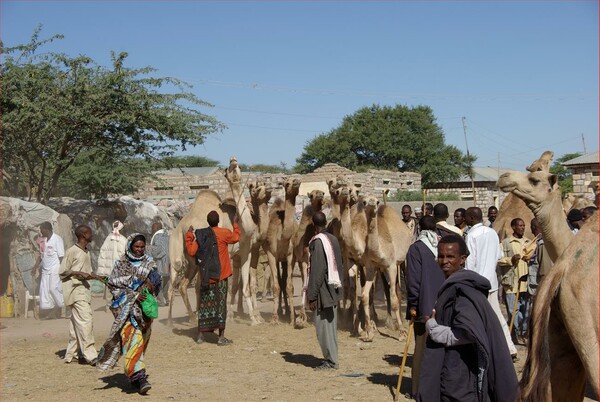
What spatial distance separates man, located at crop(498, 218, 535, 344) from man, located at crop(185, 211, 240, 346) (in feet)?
13.5

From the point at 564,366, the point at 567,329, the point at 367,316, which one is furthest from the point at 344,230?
the point at 567,329

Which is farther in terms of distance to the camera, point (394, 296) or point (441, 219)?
point (394, 296)

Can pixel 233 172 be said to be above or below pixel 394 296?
above

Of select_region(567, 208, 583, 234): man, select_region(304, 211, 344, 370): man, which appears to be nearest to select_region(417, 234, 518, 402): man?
select_region(304, 211, 344, 370): man

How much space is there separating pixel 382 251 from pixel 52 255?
6.54 metres

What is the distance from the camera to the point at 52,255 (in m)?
14.1

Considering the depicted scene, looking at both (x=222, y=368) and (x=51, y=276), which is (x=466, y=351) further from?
(x=51, y=276)

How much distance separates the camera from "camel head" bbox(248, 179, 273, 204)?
1306cm

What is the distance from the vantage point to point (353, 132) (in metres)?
60.9

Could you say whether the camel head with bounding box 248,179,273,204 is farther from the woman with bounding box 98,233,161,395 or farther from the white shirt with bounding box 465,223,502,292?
the white shirt with bounding box 465,223,502,292

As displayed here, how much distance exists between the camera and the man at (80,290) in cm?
965

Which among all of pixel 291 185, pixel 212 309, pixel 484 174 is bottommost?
pixel 212 309

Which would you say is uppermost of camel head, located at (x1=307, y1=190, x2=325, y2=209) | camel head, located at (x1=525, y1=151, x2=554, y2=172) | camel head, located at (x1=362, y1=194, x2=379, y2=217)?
camel head, located at (x1=525, y1=151, x2=554, y2=172)

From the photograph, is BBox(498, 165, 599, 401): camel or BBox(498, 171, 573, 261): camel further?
BBox(498, 171, 573, 261): camel
